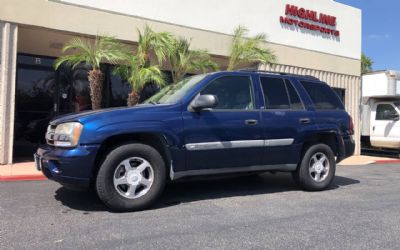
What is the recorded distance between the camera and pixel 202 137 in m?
5.86

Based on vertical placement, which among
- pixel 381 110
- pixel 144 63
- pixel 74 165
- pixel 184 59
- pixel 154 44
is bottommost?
pixel 74 165

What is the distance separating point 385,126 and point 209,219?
12.1 meters

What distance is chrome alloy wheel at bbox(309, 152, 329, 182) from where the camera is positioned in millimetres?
7133

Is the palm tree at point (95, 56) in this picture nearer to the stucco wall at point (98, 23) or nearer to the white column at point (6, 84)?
the stucco wall at point (98, 23)

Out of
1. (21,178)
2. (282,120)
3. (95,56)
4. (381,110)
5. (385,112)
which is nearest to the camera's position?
(282,120)

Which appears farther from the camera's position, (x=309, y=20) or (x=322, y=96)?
(x=309, y=20)

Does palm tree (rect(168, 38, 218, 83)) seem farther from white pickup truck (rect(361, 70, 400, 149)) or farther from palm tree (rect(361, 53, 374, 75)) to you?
palm tree (rect(361, 53, 374, 75))

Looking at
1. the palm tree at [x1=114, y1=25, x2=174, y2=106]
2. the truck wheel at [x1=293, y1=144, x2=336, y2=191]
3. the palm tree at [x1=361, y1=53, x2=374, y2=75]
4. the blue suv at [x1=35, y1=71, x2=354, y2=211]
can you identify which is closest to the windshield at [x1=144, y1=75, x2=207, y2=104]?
the blue suv at [x1=35, y1=71, x2=354, y2=211]

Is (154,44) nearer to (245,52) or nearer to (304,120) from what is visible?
(245,52)

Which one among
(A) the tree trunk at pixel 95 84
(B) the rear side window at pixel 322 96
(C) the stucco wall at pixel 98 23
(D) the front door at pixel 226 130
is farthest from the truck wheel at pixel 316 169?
(C) the stucco wall at pixel 98 23

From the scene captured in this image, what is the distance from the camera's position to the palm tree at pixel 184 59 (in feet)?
35.8

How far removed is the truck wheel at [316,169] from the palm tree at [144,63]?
412 cm

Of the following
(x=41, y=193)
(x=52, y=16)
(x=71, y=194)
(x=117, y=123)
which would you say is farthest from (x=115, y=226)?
(x=52, y=16)

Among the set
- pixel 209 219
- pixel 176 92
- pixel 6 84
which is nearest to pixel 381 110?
pixel 176 92
